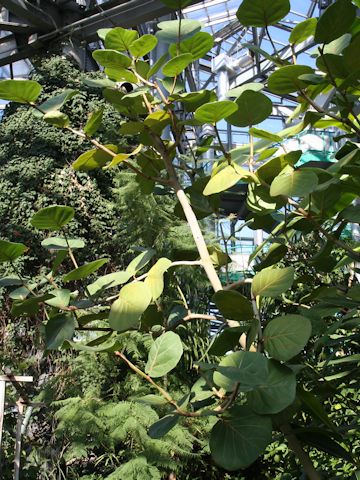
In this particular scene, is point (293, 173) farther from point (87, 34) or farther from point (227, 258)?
point (87, 34)

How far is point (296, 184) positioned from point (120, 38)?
1.15ft

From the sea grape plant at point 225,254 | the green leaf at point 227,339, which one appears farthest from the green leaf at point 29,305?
the green leaf at point 227,339

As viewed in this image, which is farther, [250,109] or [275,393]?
[250,109]

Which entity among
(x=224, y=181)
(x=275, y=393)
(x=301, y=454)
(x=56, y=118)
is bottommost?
(x=301, y=454)

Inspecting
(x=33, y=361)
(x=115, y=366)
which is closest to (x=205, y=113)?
(x=115, y=366)

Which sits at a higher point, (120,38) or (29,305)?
(120,38)

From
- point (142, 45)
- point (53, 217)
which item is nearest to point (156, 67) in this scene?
point (142, 45)

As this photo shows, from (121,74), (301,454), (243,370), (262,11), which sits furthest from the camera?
(121,74)

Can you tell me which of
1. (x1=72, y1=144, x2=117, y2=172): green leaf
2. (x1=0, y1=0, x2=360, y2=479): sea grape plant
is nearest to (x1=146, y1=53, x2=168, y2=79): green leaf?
(x1=0, y1=0, x2=360, y2=479): sea grape plant

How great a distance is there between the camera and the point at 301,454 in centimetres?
59

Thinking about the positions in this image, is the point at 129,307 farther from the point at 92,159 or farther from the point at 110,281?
the point at 92,159

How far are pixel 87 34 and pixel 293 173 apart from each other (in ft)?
23.3

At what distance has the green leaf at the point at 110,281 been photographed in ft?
2.39

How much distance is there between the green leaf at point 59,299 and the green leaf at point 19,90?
26 centimetres
